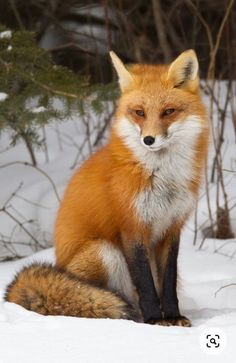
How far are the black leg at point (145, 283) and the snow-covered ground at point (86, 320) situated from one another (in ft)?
0.77

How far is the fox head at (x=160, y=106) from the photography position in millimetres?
3723

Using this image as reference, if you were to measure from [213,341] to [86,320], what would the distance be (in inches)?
24.0

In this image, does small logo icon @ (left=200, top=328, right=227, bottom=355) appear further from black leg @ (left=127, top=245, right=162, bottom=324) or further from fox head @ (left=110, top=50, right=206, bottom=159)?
fox head @ (left=110, top=50, right=206, bottom=159)

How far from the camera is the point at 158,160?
3.85 metres

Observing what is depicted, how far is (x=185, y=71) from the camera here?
392 cm

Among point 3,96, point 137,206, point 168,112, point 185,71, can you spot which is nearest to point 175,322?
point 137,206

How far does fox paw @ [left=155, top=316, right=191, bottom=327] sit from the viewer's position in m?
3.84

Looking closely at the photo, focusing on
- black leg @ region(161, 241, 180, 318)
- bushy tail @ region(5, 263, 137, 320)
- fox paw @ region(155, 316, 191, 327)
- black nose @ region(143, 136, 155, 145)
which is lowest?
fox paw @ region(155, 316, 191, 327)

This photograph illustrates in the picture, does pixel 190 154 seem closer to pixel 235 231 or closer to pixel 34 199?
pixel 235 231

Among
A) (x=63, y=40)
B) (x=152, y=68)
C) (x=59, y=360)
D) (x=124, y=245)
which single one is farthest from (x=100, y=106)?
(x=63, y=40)

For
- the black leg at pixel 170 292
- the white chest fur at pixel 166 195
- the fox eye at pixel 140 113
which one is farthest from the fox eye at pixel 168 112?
the black leg at pixel 170 292

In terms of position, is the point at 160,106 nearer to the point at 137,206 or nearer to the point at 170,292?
the point at 137,206

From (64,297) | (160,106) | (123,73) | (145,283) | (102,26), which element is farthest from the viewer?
(102,26)

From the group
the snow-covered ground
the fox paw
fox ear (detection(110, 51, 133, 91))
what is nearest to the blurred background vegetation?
the snow-covered ground
